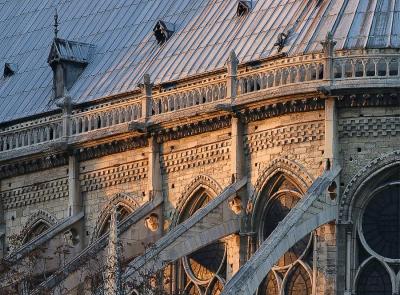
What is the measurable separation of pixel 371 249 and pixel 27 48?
1782 cm

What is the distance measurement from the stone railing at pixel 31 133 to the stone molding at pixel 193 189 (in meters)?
5.28

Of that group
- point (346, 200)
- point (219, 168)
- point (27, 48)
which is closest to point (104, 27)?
point (27, 48)

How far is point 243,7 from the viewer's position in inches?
2472

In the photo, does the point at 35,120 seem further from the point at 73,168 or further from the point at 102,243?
the point at 102,243

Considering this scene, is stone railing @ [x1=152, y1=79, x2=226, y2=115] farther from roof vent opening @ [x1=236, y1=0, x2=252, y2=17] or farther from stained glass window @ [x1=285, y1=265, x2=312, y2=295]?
stained glass window @ [x1=285, y1=265, x2=312, y2=295]

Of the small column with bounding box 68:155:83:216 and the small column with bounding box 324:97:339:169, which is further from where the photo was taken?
the small column with bounding box 68:155:83:216

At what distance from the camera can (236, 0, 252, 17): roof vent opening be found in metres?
62.7

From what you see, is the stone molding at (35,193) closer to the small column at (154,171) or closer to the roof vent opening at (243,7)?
the small column at (154,171)

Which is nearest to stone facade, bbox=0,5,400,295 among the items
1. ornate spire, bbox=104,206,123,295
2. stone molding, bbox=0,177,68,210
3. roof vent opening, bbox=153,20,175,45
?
stone molding, bbox=0,177,68,210

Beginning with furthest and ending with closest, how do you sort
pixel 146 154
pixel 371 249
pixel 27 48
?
pixel 27 48 → pixel 146 154 → pixel 371 249

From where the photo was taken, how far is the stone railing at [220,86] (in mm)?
56906

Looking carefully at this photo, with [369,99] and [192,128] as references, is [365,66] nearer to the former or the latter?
[369,99]

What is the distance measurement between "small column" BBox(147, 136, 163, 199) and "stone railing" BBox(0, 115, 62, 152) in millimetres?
3966

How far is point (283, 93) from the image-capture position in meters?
57.5
